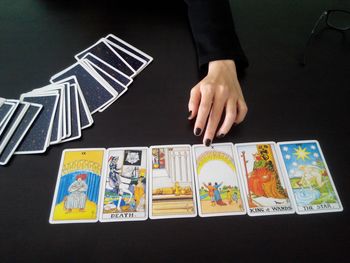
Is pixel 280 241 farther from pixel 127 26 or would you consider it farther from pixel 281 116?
pixel 127 26

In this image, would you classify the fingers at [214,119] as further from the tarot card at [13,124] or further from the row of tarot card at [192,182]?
the tarot card at [13,124]

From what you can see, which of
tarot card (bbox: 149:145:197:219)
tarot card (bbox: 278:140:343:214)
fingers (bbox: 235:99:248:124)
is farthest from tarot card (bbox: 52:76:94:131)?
tarot card (bbox: 278:140:343:214)

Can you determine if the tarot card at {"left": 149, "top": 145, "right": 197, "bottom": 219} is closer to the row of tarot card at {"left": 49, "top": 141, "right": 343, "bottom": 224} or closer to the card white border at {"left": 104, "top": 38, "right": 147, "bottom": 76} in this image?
the row of tarot card at {"left": 49, "top": 141, "right": 343, "bottom": 224}

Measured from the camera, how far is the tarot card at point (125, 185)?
0.65 meters

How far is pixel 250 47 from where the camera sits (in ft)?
3.15

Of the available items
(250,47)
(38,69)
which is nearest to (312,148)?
(250,47)

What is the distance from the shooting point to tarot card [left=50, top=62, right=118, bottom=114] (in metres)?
0.82

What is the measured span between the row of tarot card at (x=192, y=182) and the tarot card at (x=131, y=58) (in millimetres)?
304

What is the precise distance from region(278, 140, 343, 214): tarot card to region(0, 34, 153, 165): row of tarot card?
54 centimetres

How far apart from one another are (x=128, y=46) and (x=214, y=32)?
1.01ft

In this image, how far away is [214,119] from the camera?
77 cm

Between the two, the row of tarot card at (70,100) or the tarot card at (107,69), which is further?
the tarot card at (107,69)

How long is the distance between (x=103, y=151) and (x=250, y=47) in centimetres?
63

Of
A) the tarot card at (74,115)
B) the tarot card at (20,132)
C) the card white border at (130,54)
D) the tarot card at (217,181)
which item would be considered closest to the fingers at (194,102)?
the tarot card at (217,181)
